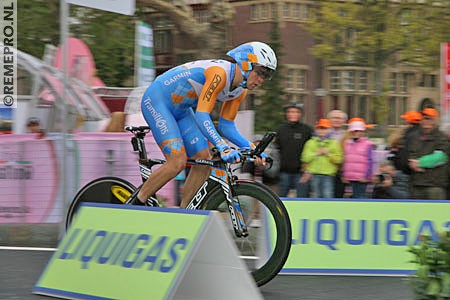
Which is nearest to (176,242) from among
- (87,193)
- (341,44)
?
(87,193)

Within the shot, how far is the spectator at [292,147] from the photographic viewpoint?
13016mm

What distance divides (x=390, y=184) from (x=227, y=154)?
575 cm

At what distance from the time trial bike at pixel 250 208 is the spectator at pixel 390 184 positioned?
191 inches

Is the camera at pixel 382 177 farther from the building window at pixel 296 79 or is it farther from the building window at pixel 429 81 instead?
the building window at pixel 429 81

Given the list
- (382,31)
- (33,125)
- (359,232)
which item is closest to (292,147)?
→ (33,125)

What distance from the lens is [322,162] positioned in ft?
41.6

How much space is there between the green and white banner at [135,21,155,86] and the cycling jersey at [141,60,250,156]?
9339 mm

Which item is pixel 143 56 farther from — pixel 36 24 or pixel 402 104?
pixel 402 104

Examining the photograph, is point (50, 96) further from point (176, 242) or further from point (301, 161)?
point (176, 242)

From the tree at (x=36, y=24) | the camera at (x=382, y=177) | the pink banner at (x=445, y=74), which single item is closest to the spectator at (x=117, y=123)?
the camera at (x=382, y=177)

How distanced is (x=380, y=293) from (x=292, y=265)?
1.25 metres

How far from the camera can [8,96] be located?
50.2ft

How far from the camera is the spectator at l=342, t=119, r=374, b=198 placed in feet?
41.3

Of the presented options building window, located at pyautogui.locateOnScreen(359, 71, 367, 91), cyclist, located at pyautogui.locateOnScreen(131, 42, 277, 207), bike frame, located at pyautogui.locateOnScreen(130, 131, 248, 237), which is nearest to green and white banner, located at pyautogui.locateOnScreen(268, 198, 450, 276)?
bike frame, located at pyautogui.locateOnScreen(130, 131, 248, 237)
